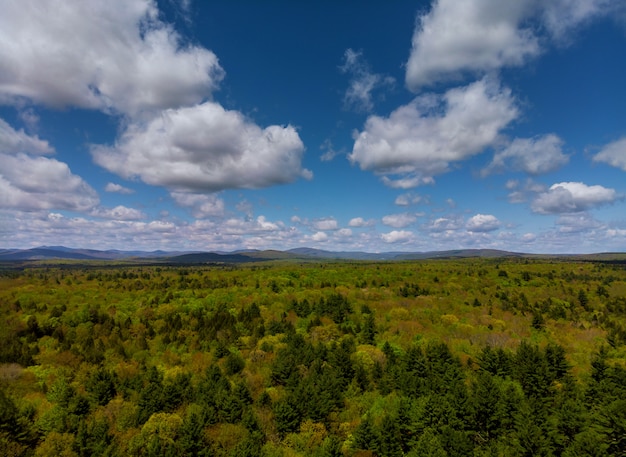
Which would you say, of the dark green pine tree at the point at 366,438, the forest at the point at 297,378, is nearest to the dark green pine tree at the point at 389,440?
the forest at the point at 297,378

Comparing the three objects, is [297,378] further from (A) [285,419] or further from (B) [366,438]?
(B) [366,438]

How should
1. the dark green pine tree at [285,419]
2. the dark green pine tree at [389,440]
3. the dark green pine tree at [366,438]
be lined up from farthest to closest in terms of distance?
the dark green pine tree at [285,419] < the dark green pine tree at [366,438] < the dark green pine tree at [389,440]

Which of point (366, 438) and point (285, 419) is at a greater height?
point (366, 438)

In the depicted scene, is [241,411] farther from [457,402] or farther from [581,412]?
[581,412]

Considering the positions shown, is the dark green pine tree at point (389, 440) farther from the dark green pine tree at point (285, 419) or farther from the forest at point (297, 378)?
the dark green pine tree at point (285, 419)

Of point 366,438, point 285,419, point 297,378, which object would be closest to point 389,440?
point 366,438

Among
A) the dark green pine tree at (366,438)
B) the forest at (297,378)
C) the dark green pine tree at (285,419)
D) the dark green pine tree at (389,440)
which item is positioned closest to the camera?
the forest at (297,378)

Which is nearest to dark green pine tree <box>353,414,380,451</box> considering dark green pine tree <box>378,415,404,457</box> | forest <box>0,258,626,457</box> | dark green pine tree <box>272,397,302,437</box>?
forest <box>0,258,626,457</box>

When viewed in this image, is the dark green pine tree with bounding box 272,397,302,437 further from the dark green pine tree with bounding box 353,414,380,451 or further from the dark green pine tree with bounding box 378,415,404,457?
the dark green pine tree with bounding box 378,415,404,457

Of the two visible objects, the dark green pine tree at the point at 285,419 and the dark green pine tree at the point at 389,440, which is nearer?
the dark green pine tree at the point at 389,440
